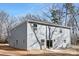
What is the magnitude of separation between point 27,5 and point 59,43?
82 cm

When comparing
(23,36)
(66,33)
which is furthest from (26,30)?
(66,33)

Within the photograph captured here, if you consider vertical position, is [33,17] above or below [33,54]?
above

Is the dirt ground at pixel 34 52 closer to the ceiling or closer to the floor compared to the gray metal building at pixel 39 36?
closer to the floor

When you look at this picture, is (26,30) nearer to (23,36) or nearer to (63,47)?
(23,36)

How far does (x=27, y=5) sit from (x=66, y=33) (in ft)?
2.60

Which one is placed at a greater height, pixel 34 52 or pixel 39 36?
pixel 39 36

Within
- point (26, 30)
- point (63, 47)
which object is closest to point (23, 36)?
point (26, 30)

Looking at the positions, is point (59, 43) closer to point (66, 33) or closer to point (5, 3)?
point (66, 33)

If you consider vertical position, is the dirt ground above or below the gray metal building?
below

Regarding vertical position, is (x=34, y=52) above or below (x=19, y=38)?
below

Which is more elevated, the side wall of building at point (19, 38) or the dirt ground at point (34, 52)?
the side wall of building at point (19, 38)

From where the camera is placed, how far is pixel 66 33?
8.44m

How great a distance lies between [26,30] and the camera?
843 cm

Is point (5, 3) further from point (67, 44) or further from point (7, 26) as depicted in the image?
point (67, 44)
